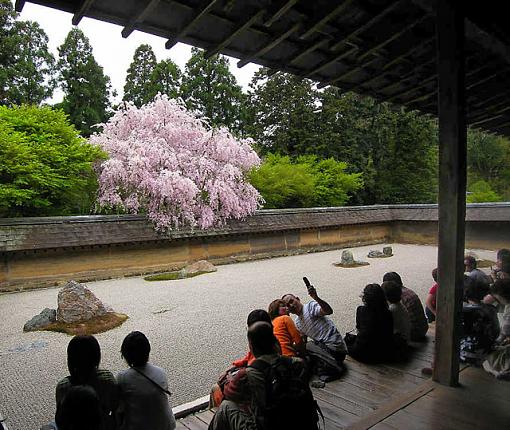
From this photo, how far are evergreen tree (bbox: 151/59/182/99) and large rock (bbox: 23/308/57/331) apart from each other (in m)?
15.1

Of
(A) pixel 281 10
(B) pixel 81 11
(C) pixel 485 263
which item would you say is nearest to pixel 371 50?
(A) pixel 281 10

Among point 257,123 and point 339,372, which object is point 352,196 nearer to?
point 257,123

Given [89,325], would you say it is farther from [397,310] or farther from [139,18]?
[139,18]

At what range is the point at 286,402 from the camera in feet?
4.77

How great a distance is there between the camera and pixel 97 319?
208 inches

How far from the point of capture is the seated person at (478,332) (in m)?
2.72

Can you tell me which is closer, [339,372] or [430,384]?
[430,384]

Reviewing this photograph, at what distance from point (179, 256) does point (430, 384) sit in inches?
329

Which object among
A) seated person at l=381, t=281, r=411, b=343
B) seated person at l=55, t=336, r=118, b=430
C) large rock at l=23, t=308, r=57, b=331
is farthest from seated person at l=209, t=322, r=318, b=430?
large rock at l=23, t=308, r=57, b=331

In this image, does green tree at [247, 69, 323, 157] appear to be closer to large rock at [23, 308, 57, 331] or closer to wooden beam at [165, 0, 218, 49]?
large rock at [23, 308, 57, 331]

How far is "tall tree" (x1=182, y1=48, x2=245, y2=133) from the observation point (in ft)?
62.6

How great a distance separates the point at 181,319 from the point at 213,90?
16.0 metres

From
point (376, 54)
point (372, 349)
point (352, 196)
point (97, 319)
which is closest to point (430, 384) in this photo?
point (372, 349)

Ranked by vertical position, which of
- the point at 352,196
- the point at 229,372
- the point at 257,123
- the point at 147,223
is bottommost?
the point at 229,372
